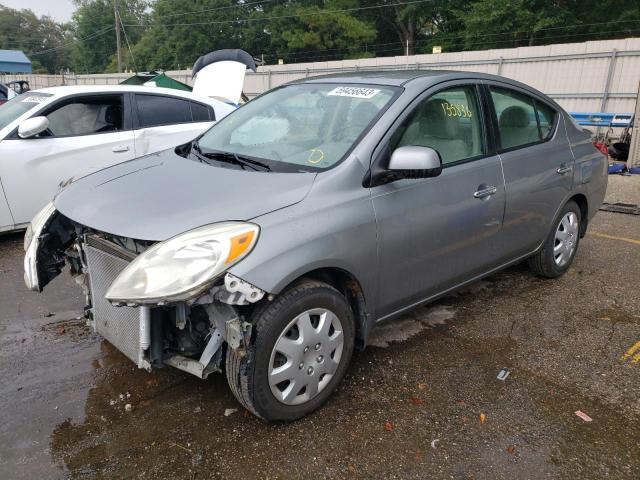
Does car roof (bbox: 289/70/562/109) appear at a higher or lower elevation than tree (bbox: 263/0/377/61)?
lower

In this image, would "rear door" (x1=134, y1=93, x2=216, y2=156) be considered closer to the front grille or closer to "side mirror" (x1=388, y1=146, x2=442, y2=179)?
the front grille

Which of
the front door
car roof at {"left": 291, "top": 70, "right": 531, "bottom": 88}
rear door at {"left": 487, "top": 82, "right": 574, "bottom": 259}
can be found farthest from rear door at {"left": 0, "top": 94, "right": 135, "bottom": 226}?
rear door at {"left": 487, "top": 82, "right": 574, "bottom": 259}

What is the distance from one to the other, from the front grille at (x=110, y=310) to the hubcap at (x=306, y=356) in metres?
0.67

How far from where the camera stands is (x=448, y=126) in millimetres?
3289

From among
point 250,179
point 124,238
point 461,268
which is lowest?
point 461,268

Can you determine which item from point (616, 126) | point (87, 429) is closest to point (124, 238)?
point (87, 429)

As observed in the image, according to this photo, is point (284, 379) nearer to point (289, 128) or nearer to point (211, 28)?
point (289, 128)

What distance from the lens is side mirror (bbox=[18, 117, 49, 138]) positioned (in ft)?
16.8

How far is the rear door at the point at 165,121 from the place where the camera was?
5.96 m

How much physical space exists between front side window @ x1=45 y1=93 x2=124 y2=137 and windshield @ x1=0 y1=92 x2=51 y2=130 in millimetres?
246

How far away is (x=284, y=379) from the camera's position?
2490 mm

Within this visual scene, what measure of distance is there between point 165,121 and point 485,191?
13.7ft

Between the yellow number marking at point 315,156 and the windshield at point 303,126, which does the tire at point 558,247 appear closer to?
the windshield at point 303,126

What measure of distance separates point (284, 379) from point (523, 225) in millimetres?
2236
